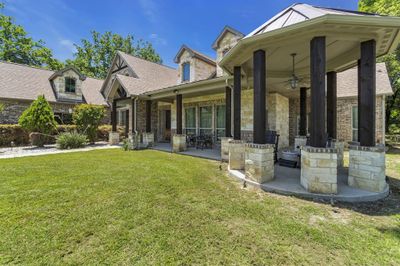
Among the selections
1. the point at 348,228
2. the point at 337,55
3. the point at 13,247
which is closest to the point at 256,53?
the point at 337,55

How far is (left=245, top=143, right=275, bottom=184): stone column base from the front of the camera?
4566mm

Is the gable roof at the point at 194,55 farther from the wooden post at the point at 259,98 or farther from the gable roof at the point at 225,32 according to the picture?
the wooden post at the point at 259,98

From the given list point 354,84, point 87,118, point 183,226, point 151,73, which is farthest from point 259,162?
point 151,73

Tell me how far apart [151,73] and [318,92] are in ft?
47.6

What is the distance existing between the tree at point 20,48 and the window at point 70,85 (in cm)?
1508

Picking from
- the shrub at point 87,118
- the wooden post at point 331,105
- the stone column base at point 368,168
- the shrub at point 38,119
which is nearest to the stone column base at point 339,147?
the wooden post at point 331,105

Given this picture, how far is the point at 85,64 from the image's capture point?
29.3 meters

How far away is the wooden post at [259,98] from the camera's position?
465cm

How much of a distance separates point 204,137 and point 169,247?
8841 millimetres

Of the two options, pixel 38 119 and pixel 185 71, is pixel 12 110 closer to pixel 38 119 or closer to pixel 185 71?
pixel 38 119

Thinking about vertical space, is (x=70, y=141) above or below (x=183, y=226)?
above

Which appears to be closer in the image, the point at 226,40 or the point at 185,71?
the point at 226,40

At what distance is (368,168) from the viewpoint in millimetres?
4020

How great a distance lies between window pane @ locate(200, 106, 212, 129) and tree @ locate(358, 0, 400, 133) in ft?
40.2
